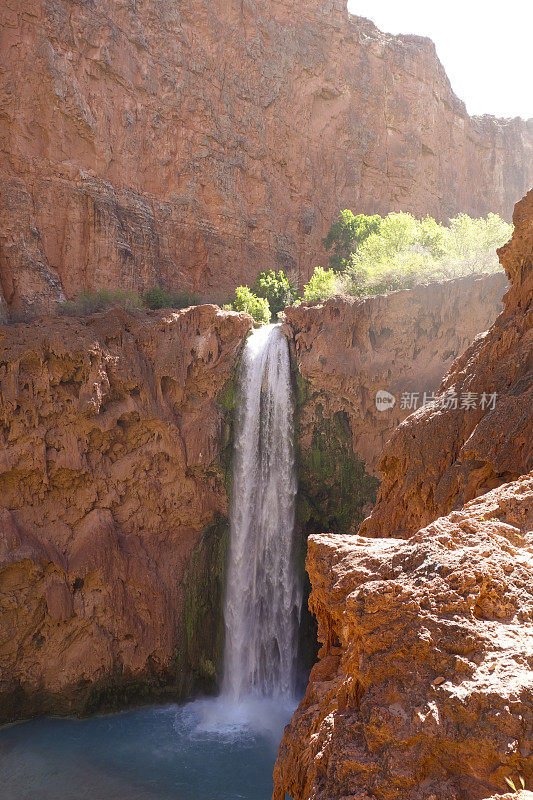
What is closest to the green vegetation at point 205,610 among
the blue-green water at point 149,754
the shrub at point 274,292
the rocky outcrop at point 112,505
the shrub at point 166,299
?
the rocky outcrop at point 112,505

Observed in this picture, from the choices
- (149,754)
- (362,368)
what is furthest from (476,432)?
(149,754)

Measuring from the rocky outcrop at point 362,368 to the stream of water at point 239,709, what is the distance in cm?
86

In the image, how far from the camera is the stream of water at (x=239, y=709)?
12789 millimetres

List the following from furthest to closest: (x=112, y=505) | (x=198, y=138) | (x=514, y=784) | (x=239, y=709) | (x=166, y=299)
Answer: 1. (x=198, y=138)
2. (x=166, y=299)
3. (x=112, y=505)
4. (x=239, y=709)
5. (x=514, y=784)

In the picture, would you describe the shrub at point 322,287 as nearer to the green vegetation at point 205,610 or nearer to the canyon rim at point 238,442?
the canyon rim at point 238,442

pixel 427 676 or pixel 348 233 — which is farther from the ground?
pixel 348 233

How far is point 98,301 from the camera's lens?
22.8 meters

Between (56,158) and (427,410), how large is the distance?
71.0 ft

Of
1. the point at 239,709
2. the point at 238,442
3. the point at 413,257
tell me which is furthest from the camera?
the point at 413,257

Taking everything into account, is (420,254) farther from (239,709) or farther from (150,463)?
(239,709)

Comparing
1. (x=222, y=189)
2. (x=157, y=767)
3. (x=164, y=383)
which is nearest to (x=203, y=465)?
(x=164, y=383)

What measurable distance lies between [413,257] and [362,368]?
574cm

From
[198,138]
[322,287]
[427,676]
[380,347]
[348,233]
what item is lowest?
[427,676]

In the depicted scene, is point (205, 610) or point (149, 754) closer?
point (149, 754)
